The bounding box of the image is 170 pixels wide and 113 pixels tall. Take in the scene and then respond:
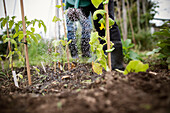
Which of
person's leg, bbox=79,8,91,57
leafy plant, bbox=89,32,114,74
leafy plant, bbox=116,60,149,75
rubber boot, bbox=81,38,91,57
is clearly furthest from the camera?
rubber boot, bbox=81,38,91,57

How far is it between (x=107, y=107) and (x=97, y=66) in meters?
0.72

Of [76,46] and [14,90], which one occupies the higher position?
[76,46]

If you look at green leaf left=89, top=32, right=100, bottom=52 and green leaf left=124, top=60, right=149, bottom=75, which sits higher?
green leaf left=89, top=32, right=100, bottom=52

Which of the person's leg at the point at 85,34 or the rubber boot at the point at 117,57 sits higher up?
the person's leg at the point at 85,34

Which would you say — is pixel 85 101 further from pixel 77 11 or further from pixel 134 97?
pixel 77 11

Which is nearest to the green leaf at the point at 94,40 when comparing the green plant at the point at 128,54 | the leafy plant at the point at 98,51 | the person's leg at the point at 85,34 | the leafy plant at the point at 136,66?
the leafy plant at the point at 98,51

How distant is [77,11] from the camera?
61.4 inches

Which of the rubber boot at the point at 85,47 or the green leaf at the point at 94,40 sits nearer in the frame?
the green leaf at the point at 94,40

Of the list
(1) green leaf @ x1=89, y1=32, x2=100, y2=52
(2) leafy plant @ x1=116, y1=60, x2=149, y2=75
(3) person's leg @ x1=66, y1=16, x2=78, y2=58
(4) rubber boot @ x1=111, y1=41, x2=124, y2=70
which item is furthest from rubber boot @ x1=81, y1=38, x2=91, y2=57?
(2) leafy plant @ x1=116, y1=60, x2=149, y2=75

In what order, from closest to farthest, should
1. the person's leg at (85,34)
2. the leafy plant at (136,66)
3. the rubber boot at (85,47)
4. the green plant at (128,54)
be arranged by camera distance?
the leafy plant at (136,66) → the person's leg at (85,34) → the rubber boot at (85,47) → the green plant at (128,54)

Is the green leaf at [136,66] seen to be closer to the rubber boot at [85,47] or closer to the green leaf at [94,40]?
the green leaf at [94,40]

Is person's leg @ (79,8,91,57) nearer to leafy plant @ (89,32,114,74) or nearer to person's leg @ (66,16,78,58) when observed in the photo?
person's leg @ (66,16,78,58)

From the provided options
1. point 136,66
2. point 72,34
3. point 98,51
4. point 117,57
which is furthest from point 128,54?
point 136,66

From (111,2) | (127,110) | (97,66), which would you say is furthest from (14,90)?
(111,2)
